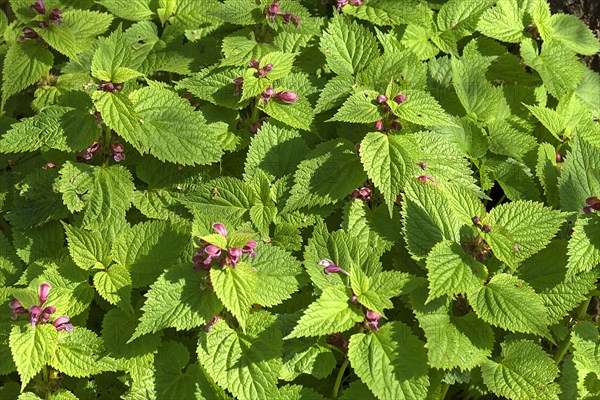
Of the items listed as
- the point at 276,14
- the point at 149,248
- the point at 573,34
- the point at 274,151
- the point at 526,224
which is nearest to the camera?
the point at 526,224

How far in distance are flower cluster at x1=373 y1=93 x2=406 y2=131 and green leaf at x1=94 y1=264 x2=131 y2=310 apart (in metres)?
1.66

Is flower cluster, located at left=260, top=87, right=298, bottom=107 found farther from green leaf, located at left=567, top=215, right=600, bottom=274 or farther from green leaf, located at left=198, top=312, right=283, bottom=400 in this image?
green leaf, located at left=567, top=215, right=600, bottom=274

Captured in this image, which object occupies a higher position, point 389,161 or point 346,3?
point 346,3

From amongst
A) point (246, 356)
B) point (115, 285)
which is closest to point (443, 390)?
point (246, 356)

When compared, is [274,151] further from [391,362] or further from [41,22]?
[41,22]

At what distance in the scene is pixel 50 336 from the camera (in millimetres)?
3348

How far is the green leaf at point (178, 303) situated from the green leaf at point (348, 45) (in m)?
1.93

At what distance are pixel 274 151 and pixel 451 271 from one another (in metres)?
1.44

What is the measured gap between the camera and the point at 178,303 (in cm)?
328

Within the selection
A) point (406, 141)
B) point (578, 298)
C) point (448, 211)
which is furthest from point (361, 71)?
point (578, 298)

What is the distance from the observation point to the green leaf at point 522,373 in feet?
11.0

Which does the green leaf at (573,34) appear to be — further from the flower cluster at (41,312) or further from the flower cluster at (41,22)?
the flower cluster at (41,312)

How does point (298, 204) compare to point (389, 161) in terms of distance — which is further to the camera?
point (298, 204)

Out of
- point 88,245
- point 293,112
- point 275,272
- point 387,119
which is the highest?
point 387,119
